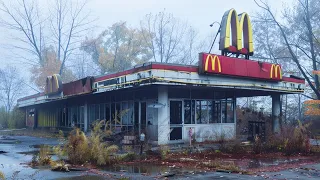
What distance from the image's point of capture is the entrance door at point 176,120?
21656 mm

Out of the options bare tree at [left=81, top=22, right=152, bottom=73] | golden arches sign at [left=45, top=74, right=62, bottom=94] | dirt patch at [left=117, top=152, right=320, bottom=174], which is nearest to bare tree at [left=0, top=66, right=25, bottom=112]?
bare tree at [left=81, top=22, right=152, bottom=73]

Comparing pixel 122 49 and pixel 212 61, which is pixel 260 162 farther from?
pixel 122 49

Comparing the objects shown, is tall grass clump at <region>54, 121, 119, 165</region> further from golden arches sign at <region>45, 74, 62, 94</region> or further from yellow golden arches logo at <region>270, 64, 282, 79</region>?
golden arches sign at <region>45, 74, 62, 94</region>

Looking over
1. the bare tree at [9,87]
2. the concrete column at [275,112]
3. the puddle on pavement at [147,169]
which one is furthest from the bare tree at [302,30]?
the bare tree at [9,87]

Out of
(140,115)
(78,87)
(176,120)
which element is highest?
(78,87)

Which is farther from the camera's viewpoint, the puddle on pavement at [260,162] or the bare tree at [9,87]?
the bare tree at [9,87]

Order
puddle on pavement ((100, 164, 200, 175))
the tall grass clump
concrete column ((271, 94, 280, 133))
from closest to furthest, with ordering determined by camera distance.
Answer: puddle on pavement ((100, 164, 200, 175)), the tall grass clump, concrete column ((271, 94, 280, 133))

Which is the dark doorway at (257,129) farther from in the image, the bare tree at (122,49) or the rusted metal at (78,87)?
the bare tree at (122,49)

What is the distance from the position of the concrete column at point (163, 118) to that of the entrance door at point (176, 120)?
140 centimetres

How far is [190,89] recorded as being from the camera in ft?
75.0

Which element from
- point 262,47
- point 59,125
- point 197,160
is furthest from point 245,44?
point 262,47

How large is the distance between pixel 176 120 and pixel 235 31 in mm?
7125

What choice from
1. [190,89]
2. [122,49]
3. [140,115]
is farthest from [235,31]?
[122,49]

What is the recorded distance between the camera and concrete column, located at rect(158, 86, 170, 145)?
64.8 feet
